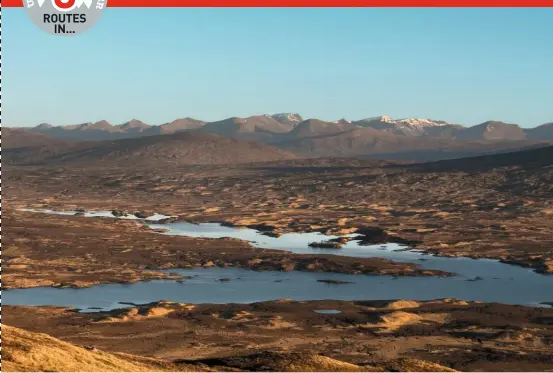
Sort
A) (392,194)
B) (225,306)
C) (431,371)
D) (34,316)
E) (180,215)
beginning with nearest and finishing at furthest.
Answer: (431,371)
(34,316)
(225,306)
(180,215)
(392,194)

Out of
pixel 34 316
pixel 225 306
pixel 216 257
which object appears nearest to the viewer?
pixel 34 316

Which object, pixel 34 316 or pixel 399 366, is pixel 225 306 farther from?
pixel 399 366

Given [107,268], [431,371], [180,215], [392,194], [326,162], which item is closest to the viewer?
[431,371]

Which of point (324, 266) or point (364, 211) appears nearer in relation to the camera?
point (324, 266)

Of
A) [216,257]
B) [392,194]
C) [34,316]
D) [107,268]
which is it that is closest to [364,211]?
[392,194]

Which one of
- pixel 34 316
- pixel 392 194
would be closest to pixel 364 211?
pixel 392 194

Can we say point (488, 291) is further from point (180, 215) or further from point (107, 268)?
point (180, 215)
